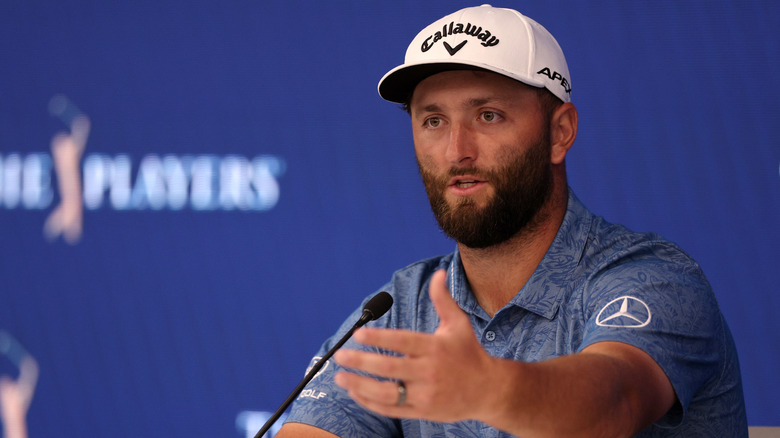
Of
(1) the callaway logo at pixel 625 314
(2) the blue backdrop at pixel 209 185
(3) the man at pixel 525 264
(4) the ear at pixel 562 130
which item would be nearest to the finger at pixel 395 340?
(3) the man at pixel 525 264

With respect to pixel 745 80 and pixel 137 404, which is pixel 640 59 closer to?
pixel 745 80

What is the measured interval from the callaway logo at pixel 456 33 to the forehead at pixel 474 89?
4 cm

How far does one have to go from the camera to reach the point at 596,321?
39.2 inches

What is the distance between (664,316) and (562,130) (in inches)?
19.0

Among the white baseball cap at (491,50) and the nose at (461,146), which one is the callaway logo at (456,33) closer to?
the white baseball cap at (491,50)

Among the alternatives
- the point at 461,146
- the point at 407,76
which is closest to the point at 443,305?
the point at 461,146

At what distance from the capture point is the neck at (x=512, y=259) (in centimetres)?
130

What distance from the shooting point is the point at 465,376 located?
2.21ft

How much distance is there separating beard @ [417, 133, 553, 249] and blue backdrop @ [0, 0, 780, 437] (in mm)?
993

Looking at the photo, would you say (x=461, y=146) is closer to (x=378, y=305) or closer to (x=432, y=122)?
(x=432, y=122)

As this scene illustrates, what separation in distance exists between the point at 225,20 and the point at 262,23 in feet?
0.41

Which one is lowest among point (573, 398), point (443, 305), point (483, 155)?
point (573, 398)

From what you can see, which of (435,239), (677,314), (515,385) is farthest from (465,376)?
(435,239)

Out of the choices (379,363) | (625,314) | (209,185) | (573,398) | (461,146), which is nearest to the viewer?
(379,363)
